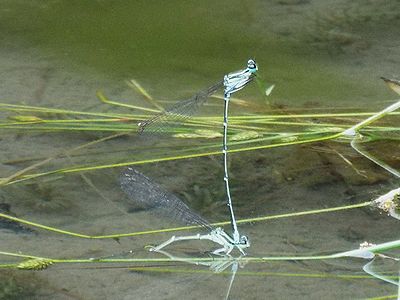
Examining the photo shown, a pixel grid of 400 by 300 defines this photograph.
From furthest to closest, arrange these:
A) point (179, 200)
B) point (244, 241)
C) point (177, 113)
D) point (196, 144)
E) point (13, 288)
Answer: point (196, 144) < point (177, 113) < point (179, 200) < point (244, 241) < point (13, 288)

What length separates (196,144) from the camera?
432 centimetres

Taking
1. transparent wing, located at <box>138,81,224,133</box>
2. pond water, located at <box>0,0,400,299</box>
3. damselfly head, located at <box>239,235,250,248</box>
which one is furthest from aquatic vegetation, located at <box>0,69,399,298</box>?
damselfly head, located at <box>239,235,250,248</box>

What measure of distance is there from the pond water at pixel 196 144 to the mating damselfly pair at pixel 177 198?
5 centimetres

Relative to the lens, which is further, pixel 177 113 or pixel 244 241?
pixel 177 113

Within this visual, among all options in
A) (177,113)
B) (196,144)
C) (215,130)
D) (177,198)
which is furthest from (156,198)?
(215,130)

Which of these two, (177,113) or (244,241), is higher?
(177,113)

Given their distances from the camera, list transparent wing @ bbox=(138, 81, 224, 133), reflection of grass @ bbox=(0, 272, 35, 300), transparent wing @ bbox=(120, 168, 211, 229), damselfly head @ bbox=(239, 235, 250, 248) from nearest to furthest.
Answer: reflection of grass @ bbox=(0, 272, 35, 300) → damselfly head @ bbox=(239, 235, 250, 248) → transparent wing @ bbox=(120, 168, 211, 229) → transparent wing @ bbox=(138, 81, 224, 133)

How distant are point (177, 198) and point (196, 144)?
666mm

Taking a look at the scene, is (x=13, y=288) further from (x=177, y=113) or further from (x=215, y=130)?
(x=215, y=130)

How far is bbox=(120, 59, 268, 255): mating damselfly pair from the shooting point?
344 cm

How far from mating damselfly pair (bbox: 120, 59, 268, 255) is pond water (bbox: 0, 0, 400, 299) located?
5 cm

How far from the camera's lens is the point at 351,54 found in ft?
17.7

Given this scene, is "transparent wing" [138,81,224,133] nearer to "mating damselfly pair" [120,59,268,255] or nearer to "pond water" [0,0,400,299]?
"mating damselfly pair" [120,59,268,255]

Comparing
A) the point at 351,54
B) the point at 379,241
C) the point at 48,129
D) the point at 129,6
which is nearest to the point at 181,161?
the point at 48,129
